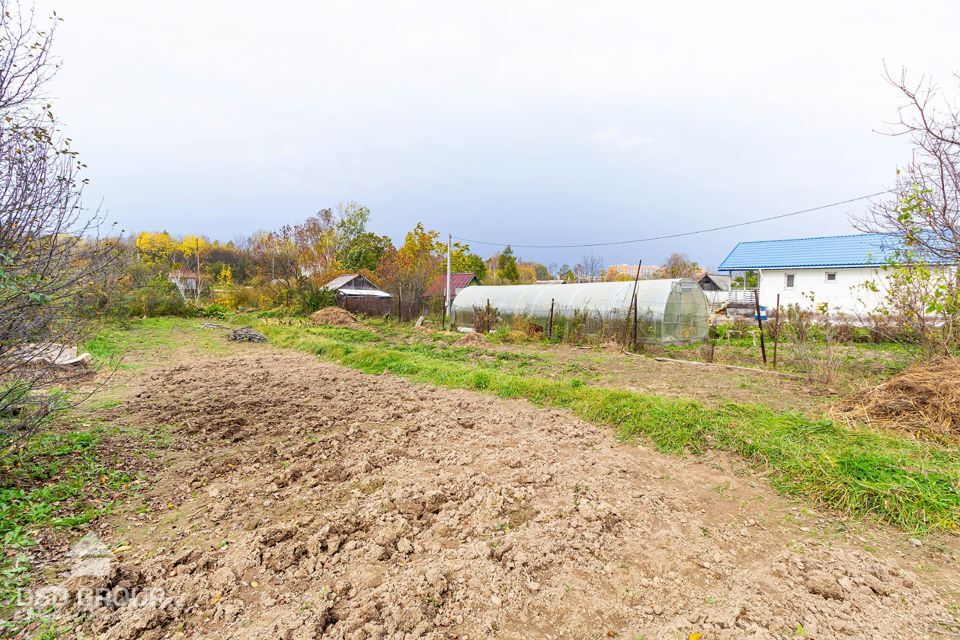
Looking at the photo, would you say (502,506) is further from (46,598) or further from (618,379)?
(618,379)

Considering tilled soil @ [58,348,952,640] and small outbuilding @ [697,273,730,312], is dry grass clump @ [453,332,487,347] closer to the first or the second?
tilled soil @ [58,348,952,640]

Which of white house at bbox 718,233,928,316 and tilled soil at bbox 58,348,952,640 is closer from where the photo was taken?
tilled soil at bbox 58,348,952,640

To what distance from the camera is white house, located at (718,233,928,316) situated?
68.0 feet

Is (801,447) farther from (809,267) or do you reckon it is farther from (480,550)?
(809,267)

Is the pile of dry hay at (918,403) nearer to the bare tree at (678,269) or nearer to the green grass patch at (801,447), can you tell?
the green grass patch at (801,447)

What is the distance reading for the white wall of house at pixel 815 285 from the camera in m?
20.4

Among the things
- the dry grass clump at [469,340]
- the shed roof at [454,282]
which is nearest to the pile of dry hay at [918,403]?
the dry grass clump at [469,340]

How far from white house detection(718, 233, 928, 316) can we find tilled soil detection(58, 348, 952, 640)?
21096mm

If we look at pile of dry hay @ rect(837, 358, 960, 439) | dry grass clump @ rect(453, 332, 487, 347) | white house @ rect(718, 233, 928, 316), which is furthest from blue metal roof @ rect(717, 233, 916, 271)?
pile of dry hay @ rect(837, 358, 960, 439)

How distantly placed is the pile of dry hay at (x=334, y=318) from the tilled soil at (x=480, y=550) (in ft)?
48.0

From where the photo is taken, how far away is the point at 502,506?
342cm

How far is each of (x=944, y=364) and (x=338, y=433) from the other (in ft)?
23.6

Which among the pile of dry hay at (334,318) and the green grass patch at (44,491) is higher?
the pile of dry hay at (334,318)

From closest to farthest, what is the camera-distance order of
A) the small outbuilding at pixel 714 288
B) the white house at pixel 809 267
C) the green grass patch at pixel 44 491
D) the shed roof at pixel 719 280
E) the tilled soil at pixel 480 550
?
1. the tilled soil at pixel 480 550
2. the green grass patch at pixel 44 491
3. the white house at pixel 809 267
4. the small outbuilding at pixel 714 288
5. the shed roof at pixel 719 280
